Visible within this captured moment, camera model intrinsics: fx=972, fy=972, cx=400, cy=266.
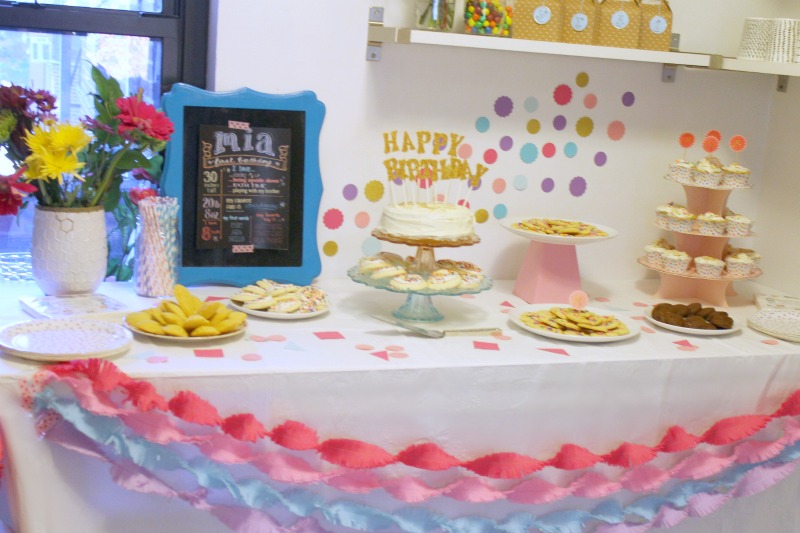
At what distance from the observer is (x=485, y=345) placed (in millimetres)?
1833

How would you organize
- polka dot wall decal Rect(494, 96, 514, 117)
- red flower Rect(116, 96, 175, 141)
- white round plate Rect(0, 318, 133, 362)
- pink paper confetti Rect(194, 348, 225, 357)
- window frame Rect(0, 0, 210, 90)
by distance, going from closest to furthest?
white round plate Rect(0, 318, 133, 362), pink paper confetti Rect(194, 348, 225, 357), red flower Rect(116, 96, 175, 141), window frame Rect(0, 0, 210, 90), polka dot wall decal Rect(494, 96, 514, 117)

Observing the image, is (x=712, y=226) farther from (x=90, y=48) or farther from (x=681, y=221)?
(x=90, y=48)

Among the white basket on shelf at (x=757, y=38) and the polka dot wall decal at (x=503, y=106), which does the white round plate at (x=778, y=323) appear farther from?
the polka dot wall decal at (x=503, y=106)

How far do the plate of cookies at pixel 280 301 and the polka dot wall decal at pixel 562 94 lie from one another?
2.53ft

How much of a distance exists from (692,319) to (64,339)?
48.6 inches

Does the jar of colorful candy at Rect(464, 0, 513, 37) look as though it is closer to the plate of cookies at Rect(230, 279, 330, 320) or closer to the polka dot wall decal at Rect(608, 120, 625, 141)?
the polka dot wall decal at Rect(608, 120, 625, 141)

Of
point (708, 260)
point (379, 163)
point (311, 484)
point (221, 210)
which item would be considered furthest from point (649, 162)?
point (311, 484)

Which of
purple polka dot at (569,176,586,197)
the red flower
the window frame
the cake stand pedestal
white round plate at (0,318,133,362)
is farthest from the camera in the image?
purple polka dot at (569,176,586,197)

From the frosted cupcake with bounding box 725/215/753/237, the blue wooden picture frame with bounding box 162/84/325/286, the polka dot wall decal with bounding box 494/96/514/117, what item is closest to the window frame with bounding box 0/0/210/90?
the blue wooden picture frame with bounding box 162/84/325/286

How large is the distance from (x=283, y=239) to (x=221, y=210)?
0.50 feet

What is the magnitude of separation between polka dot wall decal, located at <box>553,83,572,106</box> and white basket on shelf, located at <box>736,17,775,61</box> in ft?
1.34

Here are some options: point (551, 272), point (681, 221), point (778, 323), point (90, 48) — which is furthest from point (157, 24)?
point (778, 323)

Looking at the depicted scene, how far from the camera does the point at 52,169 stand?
168 centimetres

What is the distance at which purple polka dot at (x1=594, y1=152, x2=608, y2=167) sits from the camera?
2.38m
